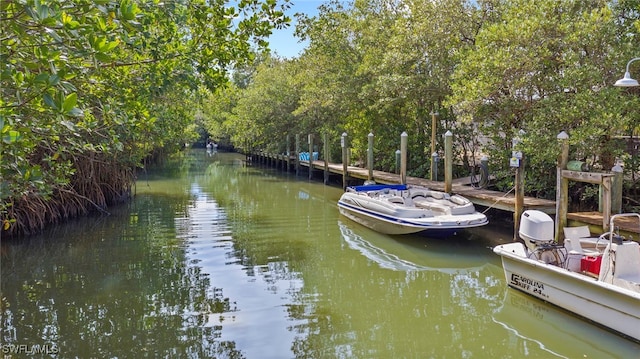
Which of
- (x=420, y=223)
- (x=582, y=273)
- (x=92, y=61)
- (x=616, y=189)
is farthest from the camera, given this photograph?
(x=420, y=223)

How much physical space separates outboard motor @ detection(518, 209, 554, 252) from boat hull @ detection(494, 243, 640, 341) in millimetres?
183

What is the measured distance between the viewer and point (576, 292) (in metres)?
5.88

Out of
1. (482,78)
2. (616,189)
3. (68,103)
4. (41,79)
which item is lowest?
(616,189)

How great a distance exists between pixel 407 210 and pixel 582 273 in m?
4.18

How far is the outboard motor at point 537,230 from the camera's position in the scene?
684cm

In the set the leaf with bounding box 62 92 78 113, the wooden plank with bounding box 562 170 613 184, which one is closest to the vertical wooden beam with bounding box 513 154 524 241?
the wooden plank with bounding box 562 170 613 184

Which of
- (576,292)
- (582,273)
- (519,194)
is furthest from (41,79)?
(519,194)

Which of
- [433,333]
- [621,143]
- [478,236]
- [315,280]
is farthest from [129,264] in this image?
[621,143]

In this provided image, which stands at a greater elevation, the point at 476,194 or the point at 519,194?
the point at 519,194

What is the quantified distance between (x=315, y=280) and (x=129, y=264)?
3.54 m

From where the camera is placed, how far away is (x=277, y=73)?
29.1 metres

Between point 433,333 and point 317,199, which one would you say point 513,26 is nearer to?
point 433,333

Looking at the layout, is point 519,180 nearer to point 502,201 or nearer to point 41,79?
point 502,201

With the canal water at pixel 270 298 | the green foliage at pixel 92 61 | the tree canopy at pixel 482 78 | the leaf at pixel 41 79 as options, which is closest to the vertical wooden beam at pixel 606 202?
the tree canopy at pixel 482 78
